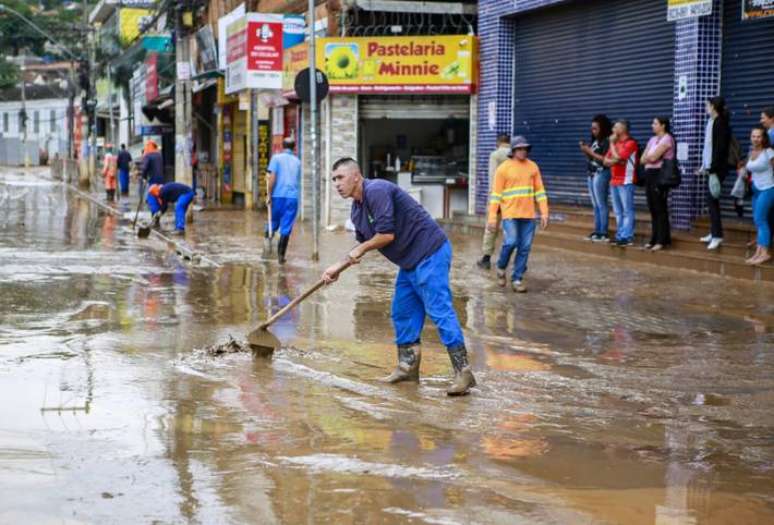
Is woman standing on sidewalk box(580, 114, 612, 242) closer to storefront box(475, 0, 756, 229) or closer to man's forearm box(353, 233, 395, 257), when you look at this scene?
storefront box(475, 0, 756, 229)

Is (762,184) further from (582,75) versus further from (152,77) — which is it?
(152,77)

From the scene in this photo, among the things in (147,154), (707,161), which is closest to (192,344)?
(707,161)

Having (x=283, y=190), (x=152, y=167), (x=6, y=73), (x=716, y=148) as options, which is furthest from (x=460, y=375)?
(x=6, y=73)

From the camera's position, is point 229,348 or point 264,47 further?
point 264,47

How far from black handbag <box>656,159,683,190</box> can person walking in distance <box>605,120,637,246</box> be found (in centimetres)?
76

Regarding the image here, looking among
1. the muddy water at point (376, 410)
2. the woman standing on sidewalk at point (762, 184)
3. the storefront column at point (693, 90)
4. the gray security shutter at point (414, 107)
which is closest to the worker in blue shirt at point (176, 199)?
the gray security shutter at point (414, 107)

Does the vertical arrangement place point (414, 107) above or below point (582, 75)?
below

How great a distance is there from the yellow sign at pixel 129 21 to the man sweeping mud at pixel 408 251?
1899 inches

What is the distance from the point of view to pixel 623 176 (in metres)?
15.7

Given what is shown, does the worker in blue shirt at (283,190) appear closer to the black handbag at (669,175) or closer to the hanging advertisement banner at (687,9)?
the black handbag at (669,175)

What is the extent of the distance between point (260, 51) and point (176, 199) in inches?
185

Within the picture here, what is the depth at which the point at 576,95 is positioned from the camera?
1891cm

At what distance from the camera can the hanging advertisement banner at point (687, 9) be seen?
1463 centimetres

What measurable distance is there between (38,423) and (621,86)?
12926 mm
